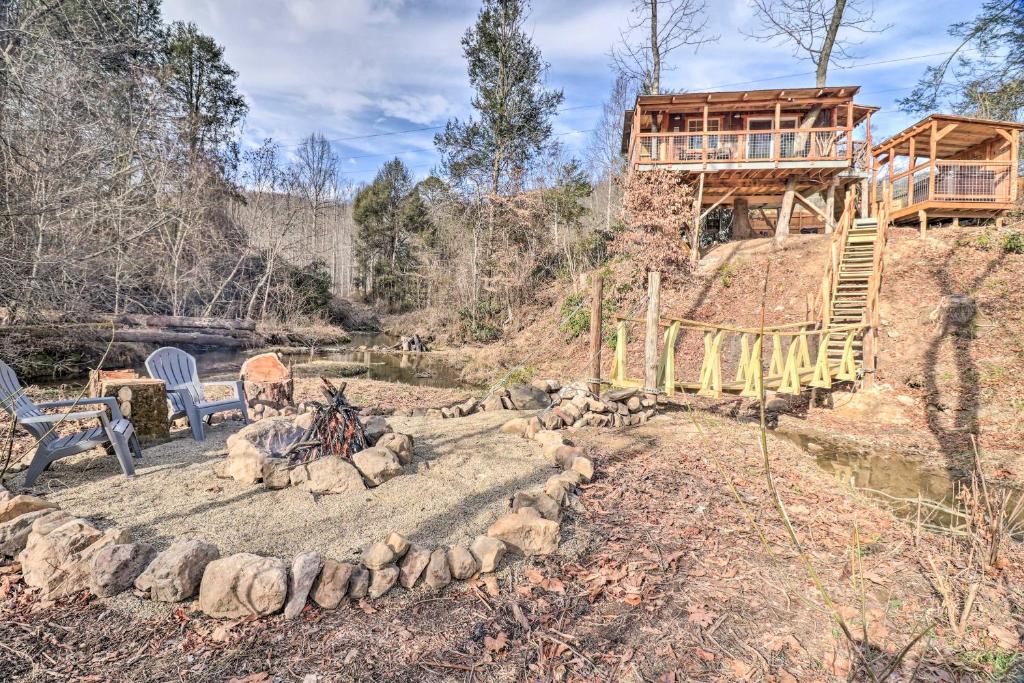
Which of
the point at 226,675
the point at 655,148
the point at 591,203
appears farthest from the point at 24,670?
the point at 591,203

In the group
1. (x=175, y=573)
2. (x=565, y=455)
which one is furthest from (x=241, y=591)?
(x=565, y=455)

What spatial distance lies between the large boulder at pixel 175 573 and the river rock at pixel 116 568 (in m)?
0.06

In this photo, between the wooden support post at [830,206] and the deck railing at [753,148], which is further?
the wooden support post at [830,206]

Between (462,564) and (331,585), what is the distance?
2.05ft

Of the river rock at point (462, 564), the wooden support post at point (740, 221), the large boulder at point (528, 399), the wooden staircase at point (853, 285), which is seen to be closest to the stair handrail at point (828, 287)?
the wooden staircase at point (853, 285)

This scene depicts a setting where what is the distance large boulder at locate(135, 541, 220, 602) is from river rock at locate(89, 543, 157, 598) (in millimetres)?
56

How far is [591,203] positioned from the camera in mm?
24266

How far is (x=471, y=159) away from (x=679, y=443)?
53.3 feet

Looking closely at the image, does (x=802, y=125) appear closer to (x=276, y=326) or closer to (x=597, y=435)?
(x=597, y=435)

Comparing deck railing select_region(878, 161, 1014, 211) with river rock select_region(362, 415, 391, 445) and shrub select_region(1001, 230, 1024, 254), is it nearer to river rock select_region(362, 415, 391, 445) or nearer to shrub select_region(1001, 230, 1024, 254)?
shrub select_region(1001, 230, 1024, 254)

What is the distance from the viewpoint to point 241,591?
2125 millimetres

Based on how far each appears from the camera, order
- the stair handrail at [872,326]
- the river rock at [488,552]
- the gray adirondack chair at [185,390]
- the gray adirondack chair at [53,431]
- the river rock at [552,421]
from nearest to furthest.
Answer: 1. the river rock at [488,552]
2. the gray adirondack chair at [53,431]
3. the gray adirondack chair at [185,390]
4. the river rock at [552,421]
5. the stair handrail at [872,326]

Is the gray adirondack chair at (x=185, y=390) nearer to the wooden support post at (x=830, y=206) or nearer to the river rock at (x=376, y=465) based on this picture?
the river rock at (x=376, y=465)

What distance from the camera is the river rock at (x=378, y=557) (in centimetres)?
236
